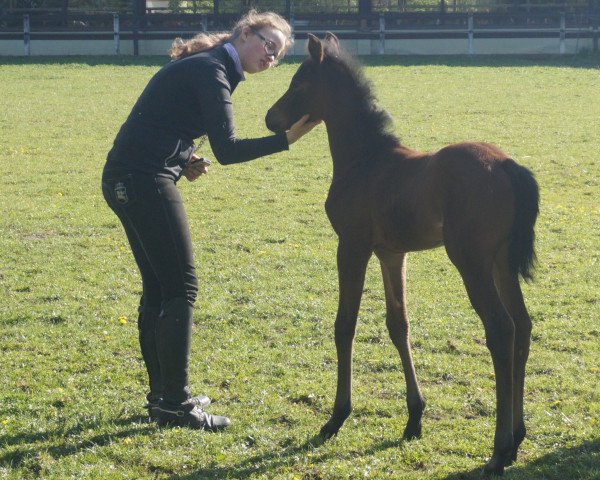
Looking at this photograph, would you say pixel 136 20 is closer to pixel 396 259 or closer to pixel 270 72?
pixel 270 72

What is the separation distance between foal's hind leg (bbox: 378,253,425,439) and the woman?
89 centimetres

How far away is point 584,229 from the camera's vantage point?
9.23 m

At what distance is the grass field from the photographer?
14.7 feet

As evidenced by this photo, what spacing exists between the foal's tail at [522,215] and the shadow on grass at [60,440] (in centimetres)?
217

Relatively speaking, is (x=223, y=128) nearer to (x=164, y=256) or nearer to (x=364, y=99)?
(x=164, y=256)

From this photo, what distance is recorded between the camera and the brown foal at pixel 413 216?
13.4ft

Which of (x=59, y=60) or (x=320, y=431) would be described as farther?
(x=59, y=60)

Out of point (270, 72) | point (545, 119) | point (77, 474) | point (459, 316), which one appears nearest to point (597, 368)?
point (459, 316)

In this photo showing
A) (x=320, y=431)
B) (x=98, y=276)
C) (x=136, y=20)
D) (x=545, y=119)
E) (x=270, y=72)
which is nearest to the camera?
(x=320, y=431)

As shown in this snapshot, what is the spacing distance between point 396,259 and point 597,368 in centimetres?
173

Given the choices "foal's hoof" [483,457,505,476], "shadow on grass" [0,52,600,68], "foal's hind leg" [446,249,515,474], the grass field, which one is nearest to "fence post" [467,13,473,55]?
"shadow on grass" [0,52,600,68]

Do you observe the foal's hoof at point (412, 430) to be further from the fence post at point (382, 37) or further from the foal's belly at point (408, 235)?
the fence post at point (382, 37)

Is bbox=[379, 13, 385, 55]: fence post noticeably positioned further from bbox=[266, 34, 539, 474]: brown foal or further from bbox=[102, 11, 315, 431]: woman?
bbox=[102, 11, 315, 431]: woman

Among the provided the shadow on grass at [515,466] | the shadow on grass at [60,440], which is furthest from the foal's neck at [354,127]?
the shadow on grass at [60,440]
